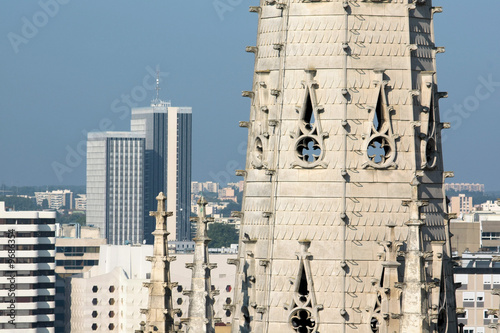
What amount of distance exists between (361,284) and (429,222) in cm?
225

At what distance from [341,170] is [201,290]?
3.95 metres

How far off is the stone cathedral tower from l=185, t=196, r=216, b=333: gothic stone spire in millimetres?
1254

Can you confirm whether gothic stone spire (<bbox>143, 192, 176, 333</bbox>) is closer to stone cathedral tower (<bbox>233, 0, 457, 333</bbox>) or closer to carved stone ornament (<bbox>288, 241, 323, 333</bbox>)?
stone cathedral tower (<bbox>233, 0, 457, 333</bbox>)

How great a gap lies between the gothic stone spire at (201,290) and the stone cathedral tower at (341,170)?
4.12 feet

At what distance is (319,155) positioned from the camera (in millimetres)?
36406

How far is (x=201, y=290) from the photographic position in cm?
3584

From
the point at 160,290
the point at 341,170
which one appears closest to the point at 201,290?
the point at 160,290

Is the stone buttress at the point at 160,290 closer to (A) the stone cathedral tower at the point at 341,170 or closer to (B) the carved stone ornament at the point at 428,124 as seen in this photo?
(A) the stone cathedral tower at the point at 341,170

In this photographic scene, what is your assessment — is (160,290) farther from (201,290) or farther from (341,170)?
(341,170)

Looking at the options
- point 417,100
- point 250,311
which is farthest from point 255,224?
point 417,100

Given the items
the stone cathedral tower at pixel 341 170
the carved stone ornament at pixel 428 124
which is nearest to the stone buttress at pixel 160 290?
the stone cathedral tower at pixel 341 170

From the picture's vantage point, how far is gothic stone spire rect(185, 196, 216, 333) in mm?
35500

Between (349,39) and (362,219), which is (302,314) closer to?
(362,219)

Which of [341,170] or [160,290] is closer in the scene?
[341,170]
